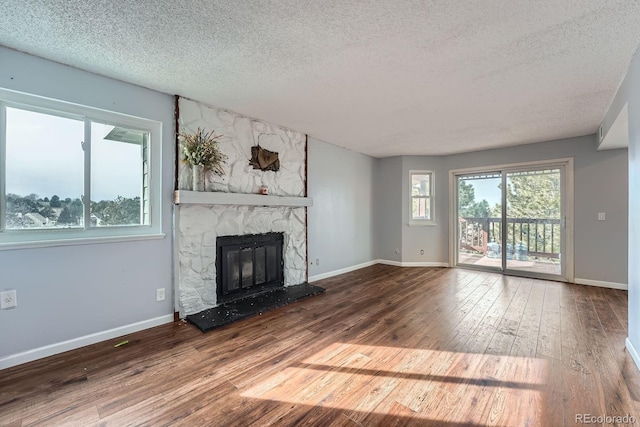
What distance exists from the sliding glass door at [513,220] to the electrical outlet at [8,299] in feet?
21.2

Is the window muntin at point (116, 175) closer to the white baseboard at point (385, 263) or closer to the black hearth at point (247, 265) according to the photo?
the black hearth at point (247, 265)

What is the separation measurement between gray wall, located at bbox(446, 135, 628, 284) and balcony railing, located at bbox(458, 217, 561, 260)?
33 cm

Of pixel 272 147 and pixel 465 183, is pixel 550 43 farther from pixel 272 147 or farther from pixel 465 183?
pixel 465 183

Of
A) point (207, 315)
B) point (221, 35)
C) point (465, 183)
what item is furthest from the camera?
point (465, 183)

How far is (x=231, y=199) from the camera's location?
3350mm

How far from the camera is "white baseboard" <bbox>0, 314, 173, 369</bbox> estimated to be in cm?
213

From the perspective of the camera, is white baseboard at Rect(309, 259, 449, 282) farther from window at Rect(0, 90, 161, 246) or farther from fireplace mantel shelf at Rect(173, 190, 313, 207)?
window at Rect(0, 90, 161, 246)

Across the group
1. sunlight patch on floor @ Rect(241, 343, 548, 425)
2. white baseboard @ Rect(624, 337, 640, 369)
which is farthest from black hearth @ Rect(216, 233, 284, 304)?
white baseboard @ Rect(624, 337, 640, 369)

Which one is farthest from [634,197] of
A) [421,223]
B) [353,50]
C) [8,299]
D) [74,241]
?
[8,299]

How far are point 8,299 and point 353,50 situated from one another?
3.31 meters

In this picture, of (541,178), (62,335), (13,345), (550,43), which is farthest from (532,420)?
(541,178)

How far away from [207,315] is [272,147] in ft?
7.86

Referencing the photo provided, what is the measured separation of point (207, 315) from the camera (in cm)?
305

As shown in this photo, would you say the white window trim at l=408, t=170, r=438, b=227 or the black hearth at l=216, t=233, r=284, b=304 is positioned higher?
the white window trim at l=408, t=170, r=438, b=227
